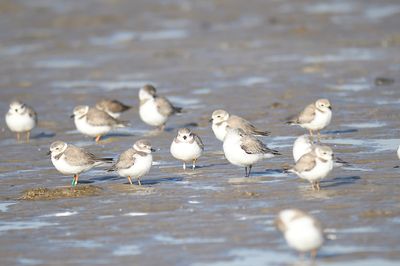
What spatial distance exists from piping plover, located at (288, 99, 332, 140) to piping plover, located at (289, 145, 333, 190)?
4622mm

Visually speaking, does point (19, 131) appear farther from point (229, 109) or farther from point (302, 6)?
point (302, 6)

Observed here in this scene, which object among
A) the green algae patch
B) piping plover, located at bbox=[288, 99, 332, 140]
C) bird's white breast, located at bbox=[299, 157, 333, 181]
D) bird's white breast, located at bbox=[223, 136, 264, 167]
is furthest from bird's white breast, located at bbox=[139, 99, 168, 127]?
bird's white breast, located at bbox=[299, 157, 333, 181]

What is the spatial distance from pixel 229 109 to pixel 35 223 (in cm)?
972

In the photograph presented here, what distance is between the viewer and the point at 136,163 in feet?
49.8

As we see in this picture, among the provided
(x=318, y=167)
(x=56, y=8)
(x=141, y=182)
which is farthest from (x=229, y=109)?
(x=56, y=8)

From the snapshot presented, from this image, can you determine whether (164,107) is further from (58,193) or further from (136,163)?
(58,193)

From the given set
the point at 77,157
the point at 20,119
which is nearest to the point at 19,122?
the point at 20,119

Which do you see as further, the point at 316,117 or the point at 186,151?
the point at 316,117

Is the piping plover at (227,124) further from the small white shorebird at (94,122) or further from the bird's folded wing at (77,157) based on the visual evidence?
the bird's folded wing at (77,157)

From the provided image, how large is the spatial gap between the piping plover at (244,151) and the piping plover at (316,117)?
3142 millimetres

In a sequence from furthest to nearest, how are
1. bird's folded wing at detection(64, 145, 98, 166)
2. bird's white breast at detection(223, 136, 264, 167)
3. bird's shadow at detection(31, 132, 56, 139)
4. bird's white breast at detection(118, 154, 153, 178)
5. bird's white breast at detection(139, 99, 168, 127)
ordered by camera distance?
bird's white breast at detection(139, 99, 168, 127) → bird's shadow at detection(31, 132, 56, 139) → bird's folded wing at detection(64, 145, 98, 166) → bird's white breast at detection(223, 136, 264, 167) → bird's white breast at detection(118, 154, 153, 178)

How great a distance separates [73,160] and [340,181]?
179 inches

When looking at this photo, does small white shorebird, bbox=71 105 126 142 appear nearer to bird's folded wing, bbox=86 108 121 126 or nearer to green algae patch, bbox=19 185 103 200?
bird's folded wing, bbox=86 108 121 126

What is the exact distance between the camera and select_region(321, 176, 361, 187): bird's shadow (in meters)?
14.7
